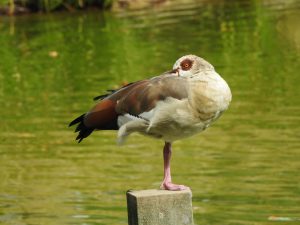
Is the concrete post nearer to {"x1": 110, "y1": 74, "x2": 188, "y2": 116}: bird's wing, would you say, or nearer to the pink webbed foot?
the pink webbed foot

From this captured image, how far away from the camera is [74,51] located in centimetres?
1934

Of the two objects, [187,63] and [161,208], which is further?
A: [187,63]

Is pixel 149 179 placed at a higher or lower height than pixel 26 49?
lower

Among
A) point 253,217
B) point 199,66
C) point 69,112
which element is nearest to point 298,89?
point 69,112

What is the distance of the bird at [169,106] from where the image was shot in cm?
527

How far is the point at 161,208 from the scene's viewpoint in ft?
16.0

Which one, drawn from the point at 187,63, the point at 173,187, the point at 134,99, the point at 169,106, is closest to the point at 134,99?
the point at 134,99

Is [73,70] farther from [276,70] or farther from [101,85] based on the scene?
[276,70]

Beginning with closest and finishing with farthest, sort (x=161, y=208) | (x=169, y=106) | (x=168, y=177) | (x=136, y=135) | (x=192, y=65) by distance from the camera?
(x=161, y=208) → (x=192, y=65) → (x=169, y=106) → (x=168, y=177) → (x=136, y=135)

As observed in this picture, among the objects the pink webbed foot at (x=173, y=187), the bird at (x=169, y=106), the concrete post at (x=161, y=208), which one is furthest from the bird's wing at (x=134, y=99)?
the concrete post at (x=161, y=208)

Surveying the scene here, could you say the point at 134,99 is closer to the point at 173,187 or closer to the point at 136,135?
the point at 173,187

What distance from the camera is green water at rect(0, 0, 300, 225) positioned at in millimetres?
8755

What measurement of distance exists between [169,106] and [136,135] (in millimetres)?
6306

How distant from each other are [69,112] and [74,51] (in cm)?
653
